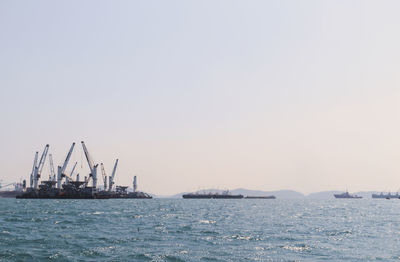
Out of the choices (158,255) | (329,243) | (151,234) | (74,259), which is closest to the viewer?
(74,259)

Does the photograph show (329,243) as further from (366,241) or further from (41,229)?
(41,229)

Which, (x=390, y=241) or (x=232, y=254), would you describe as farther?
(x=390, y=241)

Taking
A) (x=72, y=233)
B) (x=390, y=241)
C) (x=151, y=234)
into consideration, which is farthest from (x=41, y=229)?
(x=390, y=241)

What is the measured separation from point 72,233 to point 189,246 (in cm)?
1769

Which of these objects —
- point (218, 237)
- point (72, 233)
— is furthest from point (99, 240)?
point (218, 237)

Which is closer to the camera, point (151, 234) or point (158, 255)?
point (158, 255)

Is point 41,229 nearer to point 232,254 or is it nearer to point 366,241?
point 232,254

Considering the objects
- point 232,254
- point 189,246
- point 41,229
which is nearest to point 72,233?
point 41,229

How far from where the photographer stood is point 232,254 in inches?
1596

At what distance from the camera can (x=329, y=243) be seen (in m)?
50.4

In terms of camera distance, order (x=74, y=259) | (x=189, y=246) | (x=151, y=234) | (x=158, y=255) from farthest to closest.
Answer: (x=151, y=234)
(x=189, y=246)
(x=158, y=255)
(x=74, y=259)

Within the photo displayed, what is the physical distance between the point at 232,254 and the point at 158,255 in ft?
24.4

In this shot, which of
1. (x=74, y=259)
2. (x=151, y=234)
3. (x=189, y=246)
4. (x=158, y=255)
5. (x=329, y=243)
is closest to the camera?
(x=74, y=259)

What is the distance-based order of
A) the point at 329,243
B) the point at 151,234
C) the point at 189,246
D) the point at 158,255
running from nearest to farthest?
1. the point at 158,255
2. the point at 189,246
3. the point at 329,243
4. the point at 151,234
